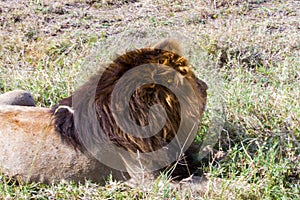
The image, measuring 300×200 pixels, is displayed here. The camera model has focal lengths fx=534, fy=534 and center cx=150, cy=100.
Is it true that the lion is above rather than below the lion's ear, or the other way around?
below

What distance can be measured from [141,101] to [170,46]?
393mm

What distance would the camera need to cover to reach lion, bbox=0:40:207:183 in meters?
3.19

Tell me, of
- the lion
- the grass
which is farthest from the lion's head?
the grass

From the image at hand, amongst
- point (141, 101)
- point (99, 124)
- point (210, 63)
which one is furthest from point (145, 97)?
point (210, 63)

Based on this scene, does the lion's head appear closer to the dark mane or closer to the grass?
the dark mane

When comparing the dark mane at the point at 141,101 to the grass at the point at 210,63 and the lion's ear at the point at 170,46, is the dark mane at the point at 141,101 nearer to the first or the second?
the lion's ear at the point at 170,46

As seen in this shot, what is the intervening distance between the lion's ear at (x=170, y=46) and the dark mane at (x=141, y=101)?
1.1 inches

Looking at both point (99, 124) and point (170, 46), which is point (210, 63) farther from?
point (99, 124)

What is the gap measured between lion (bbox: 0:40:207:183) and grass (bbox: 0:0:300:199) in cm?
11

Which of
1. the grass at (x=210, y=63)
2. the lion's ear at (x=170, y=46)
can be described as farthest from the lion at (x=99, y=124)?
the grass at (x=210, y=63)

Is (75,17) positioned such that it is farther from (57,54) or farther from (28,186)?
(28,186)

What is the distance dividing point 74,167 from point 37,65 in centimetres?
231

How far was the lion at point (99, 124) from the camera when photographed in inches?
126

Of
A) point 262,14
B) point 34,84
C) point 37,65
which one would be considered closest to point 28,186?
point 34,84
